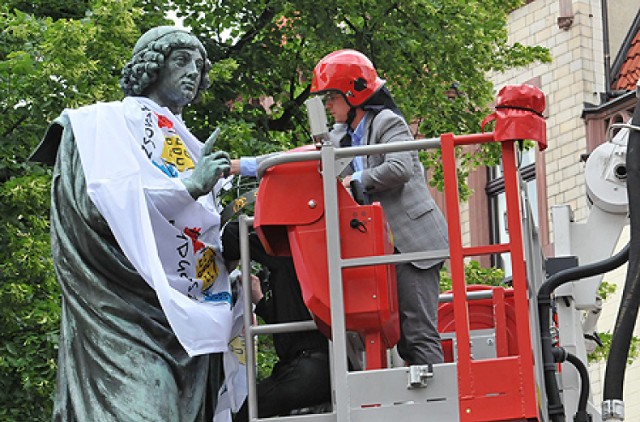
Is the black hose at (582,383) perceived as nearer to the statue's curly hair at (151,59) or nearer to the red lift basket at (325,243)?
the red lift basket at (325,243)

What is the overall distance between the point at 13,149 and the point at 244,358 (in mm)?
8946

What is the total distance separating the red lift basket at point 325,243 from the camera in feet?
25.3

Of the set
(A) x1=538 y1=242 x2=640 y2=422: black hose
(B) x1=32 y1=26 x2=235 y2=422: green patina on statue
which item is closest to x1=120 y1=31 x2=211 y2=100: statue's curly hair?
(B) x1=32 y1=26 x2=235 y2=422: green patina on statue

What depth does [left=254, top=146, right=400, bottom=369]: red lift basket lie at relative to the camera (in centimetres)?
773

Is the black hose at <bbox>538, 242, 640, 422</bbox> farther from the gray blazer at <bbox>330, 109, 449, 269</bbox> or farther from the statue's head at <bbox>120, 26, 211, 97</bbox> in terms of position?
the statue's head at <bbox>120, 26, 211, 97</bbox>

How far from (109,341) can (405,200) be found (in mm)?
1476

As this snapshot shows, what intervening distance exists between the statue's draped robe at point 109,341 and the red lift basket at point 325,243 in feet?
2.01

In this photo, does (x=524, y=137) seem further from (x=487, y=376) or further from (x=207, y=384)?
(x=207, y=384)

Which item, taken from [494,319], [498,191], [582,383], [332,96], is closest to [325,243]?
[332,96]

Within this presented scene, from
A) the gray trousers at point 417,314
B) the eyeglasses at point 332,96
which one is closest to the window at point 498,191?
the eyeglasses at point 332,96

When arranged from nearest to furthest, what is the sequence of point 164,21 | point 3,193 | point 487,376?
point 487,376
point 3,193
point 164,21

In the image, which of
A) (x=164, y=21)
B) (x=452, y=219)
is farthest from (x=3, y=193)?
(x=452, y=219)

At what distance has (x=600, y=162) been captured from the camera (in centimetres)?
1184

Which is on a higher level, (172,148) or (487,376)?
(172,148)
